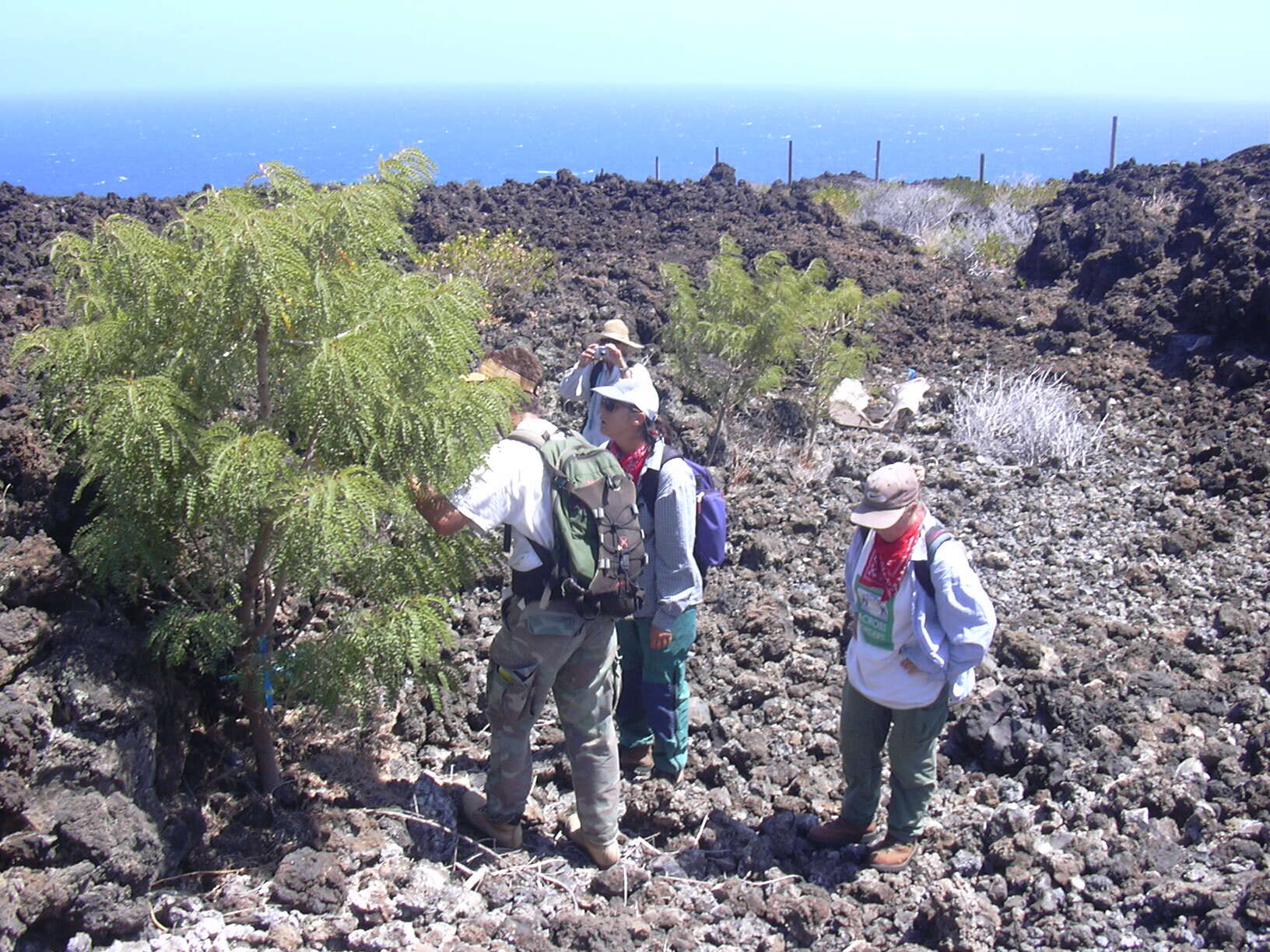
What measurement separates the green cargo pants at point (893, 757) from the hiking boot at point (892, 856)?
28mm

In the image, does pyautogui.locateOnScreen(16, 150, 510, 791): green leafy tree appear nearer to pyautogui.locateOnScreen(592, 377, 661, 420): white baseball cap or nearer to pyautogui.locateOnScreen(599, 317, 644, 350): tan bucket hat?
pyautogui.locateOnScreen(592, 377, 661, 420): white baseball cap

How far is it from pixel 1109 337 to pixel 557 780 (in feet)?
27.9

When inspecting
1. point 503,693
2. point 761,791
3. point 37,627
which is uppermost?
point 37,627

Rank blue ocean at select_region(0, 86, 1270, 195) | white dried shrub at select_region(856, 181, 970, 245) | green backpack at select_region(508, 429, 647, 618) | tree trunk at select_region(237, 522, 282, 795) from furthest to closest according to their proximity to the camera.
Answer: blue ocean at select_region(0, 86, 1270, 195) < white dried shrub at select_region(856, 181, 970, 245) < tree trunk at select_region(237, 522, 282, 795) < green backpack at select_region(508, 429, 647, 618)

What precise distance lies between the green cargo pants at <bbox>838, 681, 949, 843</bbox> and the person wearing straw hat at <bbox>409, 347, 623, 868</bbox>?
87 centimetres

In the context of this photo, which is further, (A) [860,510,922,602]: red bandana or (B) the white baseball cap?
(B) the white baseball cap

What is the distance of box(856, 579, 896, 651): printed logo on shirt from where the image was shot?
3.63 meters

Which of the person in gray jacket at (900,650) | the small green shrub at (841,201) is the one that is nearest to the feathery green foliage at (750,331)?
the person in gray jacket at (900,650)

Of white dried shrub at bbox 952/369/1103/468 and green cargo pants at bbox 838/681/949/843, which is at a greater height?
white dried shrub at bbox 952/369/1103/468

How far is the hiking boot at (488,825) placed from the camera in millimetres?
3986

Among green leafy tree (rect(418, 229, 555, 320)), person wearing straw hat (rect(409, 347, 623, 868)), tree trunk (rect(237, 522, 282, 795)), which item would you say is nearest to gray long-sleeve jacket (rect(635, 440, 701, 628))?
person wearing straw hat (rect(409, 347, 623, 868))

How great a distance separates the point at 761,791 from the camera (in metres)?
4.55

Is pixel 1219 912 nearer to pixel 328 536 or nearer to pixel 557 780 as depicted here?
pixel 557 780

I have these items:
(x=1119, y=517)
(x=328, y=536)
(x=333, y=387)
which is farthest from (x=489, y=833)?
(x=1119, y=517)
